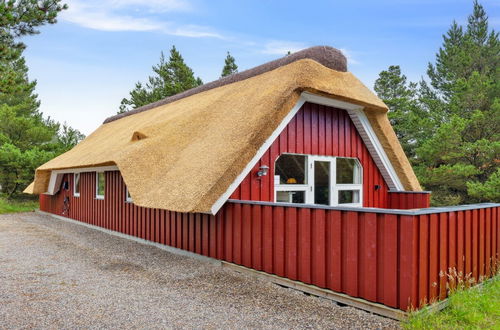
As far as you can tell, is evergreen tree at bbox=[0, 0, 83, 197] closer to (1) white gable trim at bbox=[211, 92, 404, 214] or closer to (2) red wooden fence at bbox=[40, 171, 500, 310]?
(1) white gable trim at bbox=[211, 92, 404, 214]

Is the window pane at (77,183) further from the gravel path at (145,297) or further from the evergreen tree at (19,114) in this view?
Result: the gravel path at (145,297)

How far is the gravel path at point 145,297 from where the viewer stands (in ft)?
12.5

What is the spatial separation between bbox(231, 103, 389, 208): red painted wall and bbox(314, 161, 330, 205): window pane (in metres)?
0.29

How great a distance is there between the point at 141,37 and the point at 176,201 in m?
13.2

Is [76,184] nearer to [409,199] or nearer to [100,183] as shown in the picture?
[100,183]

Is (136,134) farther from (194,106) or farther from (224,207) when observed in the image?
(224,207)

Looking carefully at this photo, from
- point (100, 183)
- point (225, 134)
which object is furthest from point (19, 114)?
point (225, 134)

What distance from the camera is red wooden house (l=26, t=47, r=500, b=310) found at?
4047mm

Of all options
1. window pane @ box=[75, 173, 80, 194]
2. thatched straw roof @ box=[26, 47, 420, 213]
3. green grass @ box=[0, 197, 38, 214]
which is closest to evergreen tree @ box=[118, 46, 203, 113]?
green grass @ box=[0, 197, 38, 214]

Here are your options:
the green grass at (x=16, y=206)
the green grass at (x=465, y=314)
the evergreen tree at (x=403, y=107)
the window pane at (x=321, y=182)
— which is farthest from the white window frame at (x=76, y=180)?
the evergreen tree at (x=403, y=107)

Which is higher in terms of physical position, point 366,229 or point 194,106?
point 194,106

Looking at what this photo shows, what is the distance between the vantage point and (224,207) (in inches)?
245

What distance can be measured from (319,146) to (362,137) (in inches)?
65.5

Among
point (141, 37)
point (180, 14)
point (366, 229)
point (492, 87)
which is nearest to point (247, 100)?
point (366, 229)
